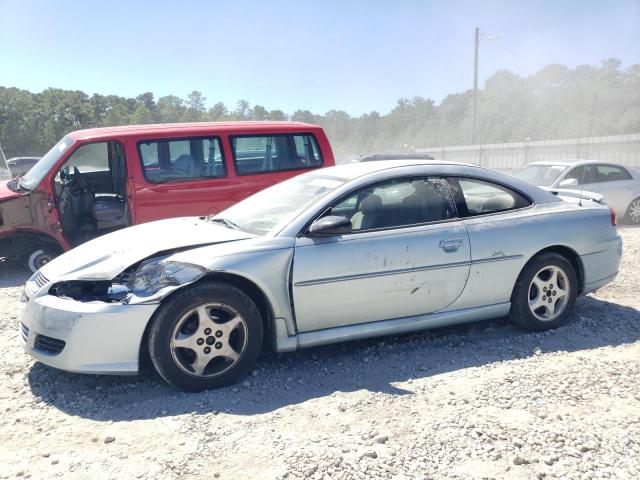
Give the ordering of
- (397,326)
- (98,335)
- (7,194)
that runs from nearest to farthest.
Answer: (98,335) < (397,326) < (7,194)

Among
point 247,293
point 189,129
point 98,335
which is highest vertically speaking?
point 189,129

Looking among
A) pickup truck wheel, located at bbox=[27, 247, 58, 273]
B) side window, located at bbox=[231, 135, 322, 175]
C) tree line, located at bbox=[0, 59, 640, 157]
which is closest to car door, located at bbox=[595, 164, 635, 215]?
side window, located at bbox=[231, 135, 322, 175]

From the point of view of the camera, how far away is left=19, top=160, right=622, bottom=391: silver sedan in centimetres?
348

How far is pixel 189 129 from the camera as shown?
718cm

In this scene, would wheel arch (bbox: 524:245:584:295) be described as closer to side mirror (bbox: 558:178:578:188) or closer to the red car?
the red car

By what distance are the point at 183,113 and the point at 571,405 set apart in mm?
44512

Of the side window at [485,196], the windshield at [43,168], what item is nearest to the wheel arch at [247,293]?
the side window at [485,196]

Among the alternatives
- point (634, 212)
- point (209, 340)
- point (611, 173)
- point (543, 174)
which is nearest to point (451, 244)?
point (209, 340)

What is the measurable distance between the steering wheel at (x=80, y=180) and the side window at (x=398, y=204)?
15.8ft

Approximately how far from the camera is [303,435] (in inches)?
119

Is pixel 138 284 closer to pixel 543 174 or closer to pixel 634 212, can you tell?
pixel 543 174

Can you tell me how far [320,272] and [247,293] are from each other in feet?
1.72

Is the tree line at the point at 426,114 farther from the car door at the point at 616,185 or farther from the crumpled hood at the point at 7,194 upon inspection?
the crumpled hood at the point at 7,194

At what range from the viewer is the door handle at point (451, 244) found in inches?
162
